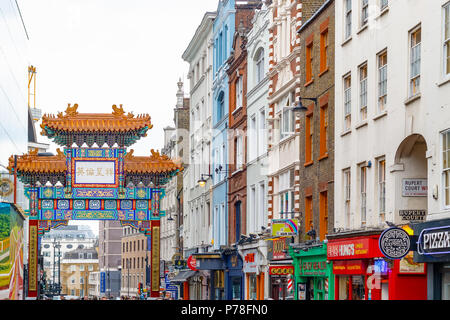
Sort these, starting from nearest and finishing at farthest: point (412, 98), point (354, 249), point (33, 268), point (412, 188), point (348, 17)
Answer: point (412, 98)
point (412, 188)
point (354, 249)
point (348, 17)
point (33, 268)

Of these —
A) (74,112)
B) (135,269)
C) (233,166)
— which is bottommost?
(135,269)

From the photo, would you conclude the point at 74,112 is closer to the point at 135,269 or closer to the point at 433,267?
the point at 433,267

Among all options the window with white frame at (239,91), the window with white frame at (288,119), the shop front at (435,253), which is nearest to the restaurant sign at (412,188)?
the shop front at (435,253)

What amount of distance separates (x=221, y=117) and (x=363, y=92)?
28.8 metres

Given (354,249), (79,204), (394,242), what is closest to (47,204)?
(79,204)

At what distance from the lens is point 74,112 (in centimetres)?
5397

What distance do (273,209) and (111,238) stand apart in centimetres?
13102

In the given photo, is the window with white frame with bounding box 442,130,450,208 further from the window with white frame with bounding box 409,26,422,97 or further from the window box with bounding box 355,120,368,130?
the window box with bounding box 355,120,368,130

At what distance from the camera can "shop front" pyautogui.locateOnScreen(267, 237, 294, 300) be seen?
1484 inches

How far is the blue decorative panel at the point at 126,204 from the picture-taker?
175ft

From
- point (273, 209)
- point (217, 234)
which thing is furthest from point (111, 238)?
point (273, 209)

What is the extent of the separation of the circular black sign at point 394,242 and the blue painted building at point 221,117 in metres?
31.2

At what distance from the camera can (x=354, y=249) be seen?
28359 mm

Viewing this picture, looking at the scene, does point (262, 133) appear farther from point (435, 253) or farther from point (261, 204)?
point (435, 253)
